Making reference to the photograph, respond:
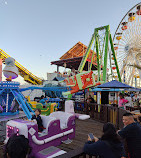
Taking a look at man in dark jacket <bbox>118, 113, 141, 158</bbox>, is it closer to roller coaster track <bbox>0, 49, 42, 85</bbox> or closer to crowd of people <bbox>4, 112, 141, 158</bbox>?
crowd of people <bbox>4, 112, 141, 158</bbox>

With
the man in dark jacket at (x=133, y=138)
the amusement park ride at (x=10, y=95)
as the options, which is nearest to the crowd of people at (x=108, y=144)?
the man in dark jacket at (x=133, y=138)

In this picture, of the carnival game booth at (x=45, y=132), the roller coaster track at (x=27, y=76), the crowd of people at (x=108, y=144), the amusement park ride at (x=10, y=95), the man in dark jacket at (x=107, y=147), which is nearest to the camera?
the crowd of people at (x=108, y=144)

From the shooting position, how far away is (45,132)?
16.4ft

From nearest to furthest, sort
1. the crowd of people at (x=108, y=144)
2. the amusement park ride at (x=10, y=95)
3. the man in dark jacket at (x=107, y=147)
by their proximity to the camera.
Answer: the crowd of people at (x=108, y=144) < the man in dark jacket at (x=107, y=147) < the amusement park ride at (x=10, y=95)

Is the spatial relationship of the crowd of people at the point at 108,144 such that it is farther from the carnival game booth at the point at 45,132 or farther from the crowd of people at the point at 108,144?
the carnival game booth at the point at 45,132

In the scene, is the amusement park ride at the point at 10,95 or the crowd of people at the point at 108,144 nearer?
the crowd of people at the point at 108,144

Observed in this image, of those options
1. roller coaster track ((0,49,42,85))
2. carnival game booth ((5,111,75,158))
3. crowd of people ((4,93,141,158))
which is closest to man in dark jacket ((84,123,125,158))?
crowd of people ((4,93,141,158))

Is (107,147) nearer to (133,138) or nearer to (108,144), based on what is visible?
(108,144)

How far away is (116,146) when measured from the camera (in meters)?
1.95

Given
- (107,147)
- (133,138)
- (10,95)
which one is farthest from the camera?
(10,95)

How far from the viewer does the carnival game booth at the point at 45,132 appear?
4117 mm

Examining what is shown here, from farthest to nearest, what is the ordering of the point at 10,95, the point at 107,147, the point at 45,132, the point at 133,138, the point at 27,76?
the point at 27,76 → the point at 10,95 → the point at 45,132 → the point at 133,138 → the point at 107,147

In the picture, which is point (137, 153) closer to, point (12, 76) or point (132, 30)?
point (12, 76)

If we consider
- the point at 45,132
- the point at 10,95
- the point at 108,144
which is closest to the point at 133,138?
the point at 108,144
